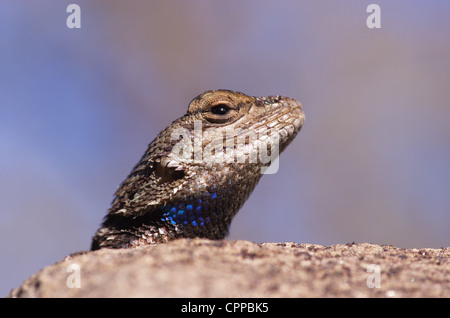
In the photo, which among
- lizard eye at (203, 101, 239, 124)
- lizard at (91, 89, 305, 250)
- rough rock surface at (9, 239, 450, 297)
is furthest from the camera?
lizard eye at (203, 101, 239, 124)

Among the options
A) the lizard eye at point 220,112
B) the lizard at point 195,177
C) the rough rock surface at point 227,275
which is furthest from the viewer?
the lizard eye at point 220,112

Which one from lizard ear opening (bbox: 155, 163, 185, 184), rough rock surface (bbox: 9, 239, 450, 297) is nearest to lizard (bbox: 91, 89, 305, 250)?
lizard ear opening (bbox: 155, 163, 185, 184)

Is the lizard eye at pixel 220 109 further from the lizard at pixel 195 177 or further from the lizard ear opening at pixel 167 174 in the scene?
the lizard ear opening at pixel 167 174

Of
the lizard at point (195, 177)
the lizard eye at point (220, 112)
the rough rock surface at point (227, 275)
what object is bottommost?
the rough rock surface at point (227, 275)

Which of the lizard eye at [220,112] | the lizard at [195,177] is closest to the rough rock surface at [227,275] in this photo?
the lizard at [195,177]

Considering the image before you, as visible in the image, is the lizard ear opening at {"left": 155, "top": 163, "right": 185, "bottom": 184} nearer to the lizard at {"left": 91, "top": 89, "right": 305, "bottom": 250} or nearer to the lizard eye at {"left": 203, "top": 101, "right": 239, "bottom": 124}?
the lizard at {"left": 91, "top": 89, "right": 305, "bottom": 250}

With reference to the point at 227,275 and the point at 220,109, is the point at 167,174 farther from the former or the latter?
the point at 227,275

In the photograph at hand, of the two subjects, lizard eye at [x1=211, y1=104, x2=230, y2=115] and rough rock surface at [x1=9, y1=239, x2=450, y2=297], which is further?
lizard eye at [x1=211, y1=104, x2=230, y2=115]
